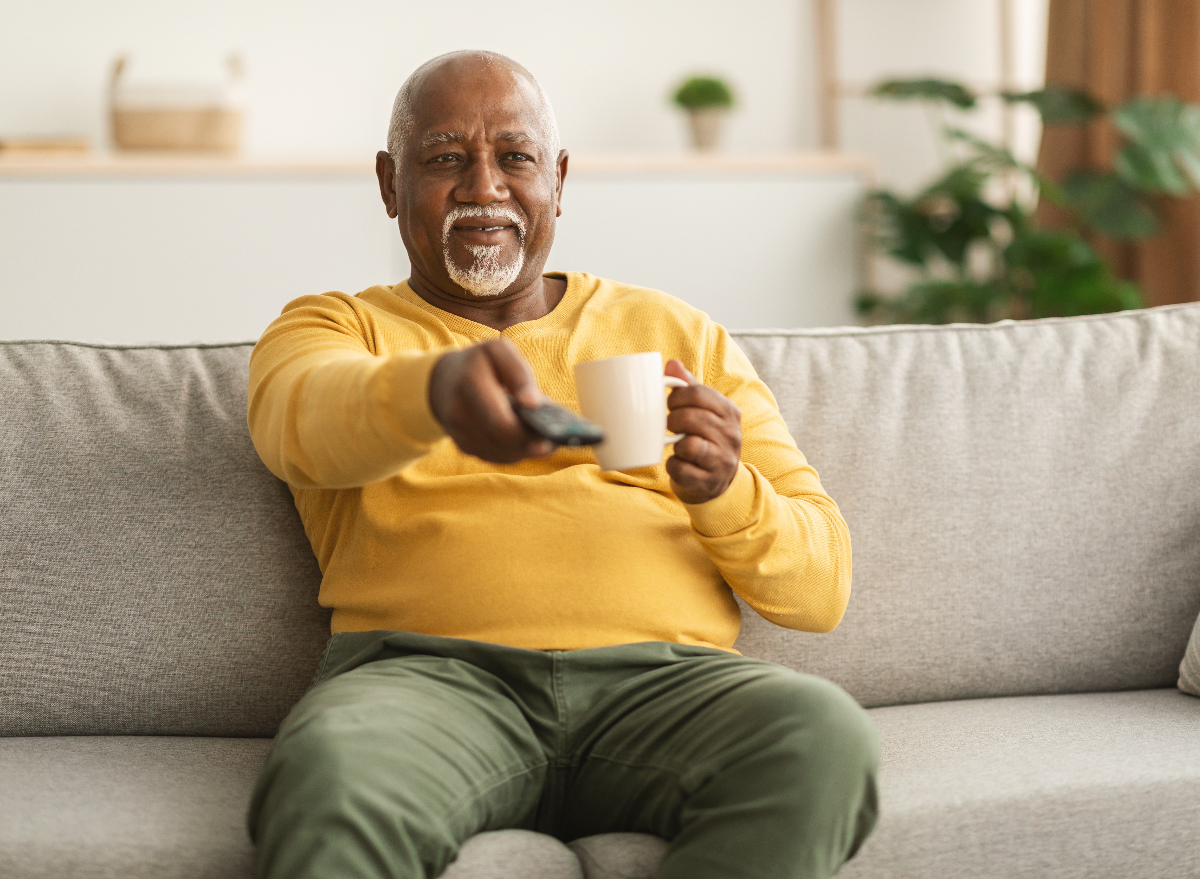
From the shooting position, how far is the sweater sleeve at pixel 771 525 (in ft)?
3.78

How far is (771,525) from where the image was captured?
1167mm

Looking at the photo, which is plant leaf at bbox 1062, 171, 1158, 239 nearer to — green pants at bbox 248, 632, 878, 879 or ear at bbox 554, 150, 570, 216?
ear at bbox 554, 150, 570, 216

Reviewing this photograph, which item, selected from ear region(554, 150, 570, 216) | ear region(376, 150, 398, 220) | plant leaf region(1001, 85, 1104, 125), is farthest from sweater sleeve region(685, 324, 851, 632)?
plant leaf region(1001, 85, 1104, 125)

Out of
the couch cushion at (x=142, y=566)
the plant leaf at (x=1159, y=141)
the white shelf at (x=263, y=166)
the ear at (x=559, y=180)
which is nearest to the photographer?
the couch cushion at (x=142, y=566)

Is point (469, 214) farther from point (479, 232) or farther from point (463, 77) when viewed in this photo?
point (463, 77)

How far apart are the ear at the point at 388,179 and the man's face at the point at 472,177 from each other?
0.25 feet

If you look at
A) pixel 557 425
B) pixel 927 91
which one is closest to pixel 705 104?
pixel 927 91

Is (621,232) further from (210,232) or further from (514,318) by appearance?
(514,318)

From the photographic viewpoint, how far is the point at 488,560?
1.16 m

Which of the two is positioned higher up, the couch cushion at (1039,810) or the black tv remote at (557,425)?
the black tv remote at (557,425)

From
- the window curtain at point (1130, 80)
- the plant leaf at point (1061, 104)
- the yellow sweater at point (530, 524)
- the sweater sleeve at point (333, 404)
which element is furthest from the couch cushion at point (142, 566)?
the window curtain at point (1130, 80)

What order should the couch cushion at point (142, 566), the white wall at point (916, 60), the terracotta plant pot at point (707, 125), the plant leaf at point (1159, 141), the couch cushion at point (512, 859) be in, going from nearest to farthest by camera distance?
1. the couch cushion at point (512, 859)
2. the couch cushion at point (142, 566)
3. the plant leaf at point (1159, 141)
4. the terracotta plant pot at point (707, 125)
5. the white wall at point (916, 60)

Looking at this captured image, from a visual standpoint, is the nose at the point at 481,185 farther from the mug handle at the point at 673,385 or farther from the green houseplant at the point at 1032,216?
the green houseplant at the point at 1032,216

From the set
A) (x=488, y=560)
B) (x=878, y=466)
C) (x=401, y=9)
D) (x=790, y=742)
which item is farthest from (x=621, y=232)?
(x=790, y=742)
